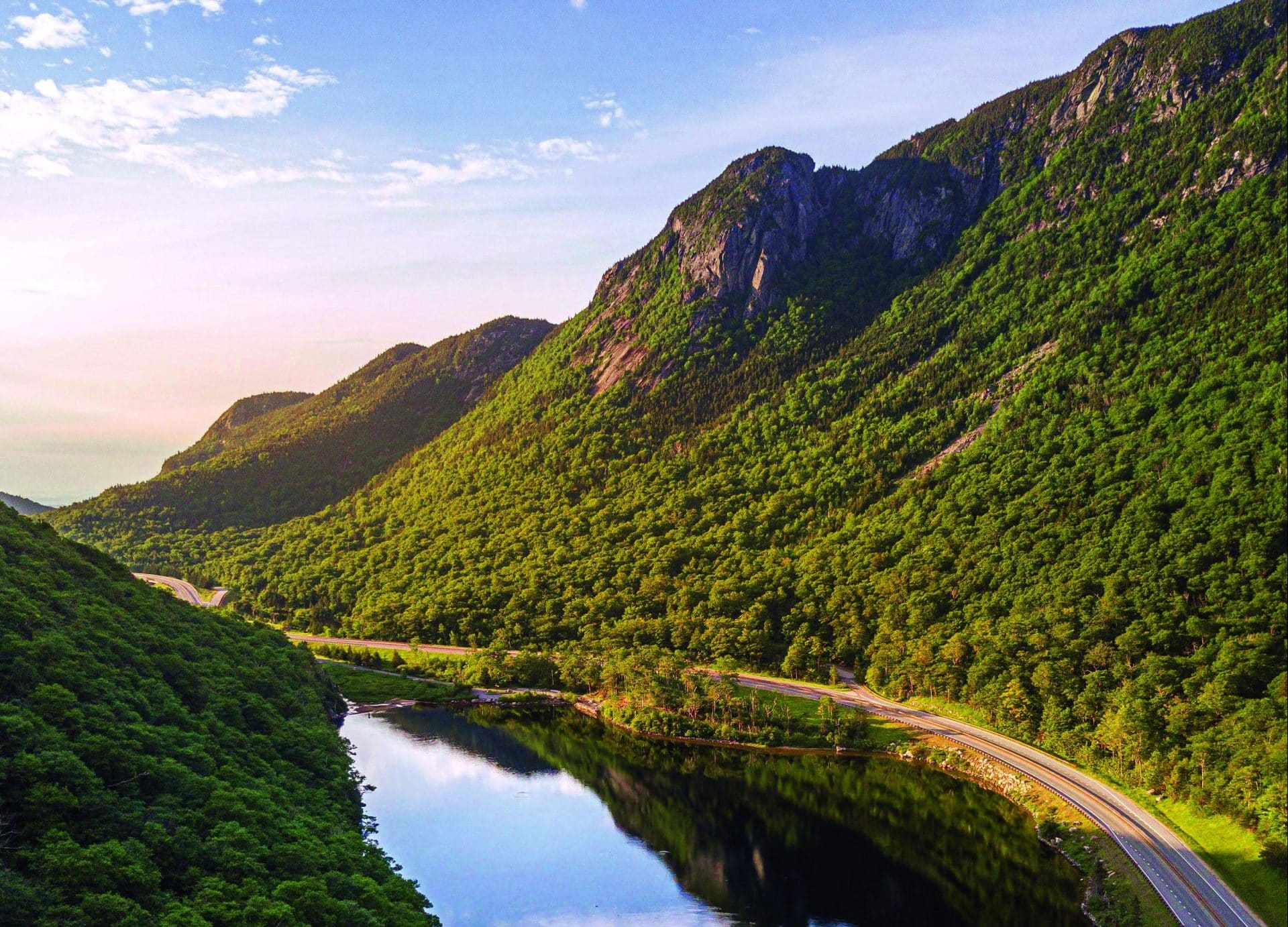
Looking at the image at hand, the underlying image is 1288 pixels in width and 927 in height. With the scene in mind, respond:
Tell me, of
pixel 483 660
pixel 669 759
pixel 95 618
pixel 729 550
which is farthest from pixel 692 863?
pixel 729 550

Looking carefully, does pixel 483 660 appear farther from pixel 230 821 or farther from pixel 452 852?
pixel 230 821

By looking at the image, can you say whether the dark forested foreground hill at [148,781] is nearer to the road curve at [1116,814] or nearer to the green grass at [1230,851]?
the road curve at [1116,814]

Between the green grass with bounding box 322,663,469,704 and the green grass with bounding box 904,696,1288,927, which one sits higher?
the green grass with bounding box 322,663,469,704

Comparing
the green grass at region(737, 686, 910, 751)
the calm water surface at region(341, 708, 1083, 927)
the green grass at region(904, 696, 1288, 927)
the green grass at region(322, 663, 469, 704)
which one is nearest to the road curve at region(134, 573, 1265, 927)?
the green grass at region(904, 696, 1288, 927)

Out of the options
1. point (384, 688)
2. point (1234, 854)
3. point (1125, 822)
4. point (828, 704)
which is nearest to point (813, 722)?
point (828, 704)

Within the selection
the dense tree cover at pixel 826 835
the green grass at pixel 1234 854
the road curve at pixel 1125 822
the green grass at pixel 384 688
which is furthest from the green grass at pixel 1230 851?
the green grass at pixel 384 688

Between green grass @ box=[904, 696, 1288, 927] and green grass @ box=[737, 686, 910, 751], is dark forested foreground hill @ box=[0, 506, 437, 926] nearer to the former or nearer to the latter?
green grass @ box=[737, 686, 910, 751]
